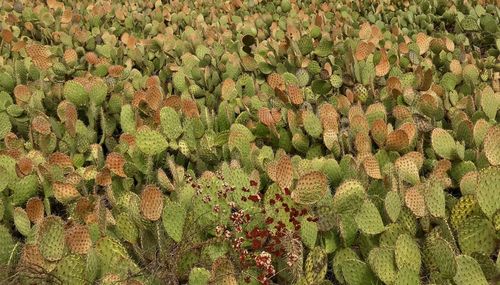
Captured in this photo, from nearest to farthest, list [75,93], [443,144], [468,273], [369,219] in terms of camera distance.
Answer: [468,273] < [369,219] < [443,144] < [75,93]

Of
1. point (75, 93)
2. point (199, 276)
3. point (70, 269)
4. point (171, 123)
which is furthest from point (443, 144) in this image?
point (75, 93)

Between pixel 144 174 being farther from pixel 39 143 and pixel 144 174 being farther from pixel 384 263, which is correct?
pixel 384 263

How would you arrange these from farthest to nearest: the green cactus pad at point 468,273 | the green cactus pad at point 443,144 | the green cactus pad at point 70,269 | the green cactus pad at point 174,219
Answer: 1. the green cactus pad at point 443,144
2. the green cactus pad at point 174,219
3. the green cactus pad at point 70,269
4. the green cactus pad at point 468,273

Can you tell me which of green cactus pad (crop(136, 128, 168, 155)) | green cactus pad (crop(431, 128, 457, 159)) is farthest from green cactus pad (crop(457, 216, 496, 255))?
green cactus pad (crop(136, 128, 168, 155))

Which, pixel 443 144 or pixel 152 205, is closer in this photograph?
pixel 152 205

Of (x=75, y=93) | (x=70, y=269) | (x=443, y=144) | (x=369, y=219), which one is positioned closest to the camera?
(x=70, y=269)

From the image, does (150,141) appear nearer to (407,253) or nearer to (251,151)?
(251,151)

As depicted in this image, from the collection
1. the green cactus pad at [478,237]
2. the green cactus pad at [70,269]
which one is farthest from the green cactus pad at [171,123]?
the green cactus pad at [478,237]

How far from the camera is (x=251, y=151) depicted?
10.2 feet

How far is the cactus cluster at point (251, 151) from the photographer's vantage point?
230 cm

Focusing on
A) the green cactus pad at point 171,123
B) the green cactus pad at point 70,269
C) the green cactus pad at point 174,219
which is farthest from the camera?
the green cactus pad at point 171,123

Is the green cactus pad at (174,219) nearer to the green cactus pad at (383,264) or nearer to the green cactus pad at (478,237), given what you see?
the green cactus pad at (383,264)

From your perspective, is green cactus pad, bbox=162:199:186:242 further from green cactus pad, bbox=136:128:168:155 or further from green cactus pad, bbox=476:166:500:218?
green cactus pad, bbox=476:166:500:218

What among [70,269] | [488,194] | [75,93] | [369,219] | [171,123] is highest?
[488,194]
